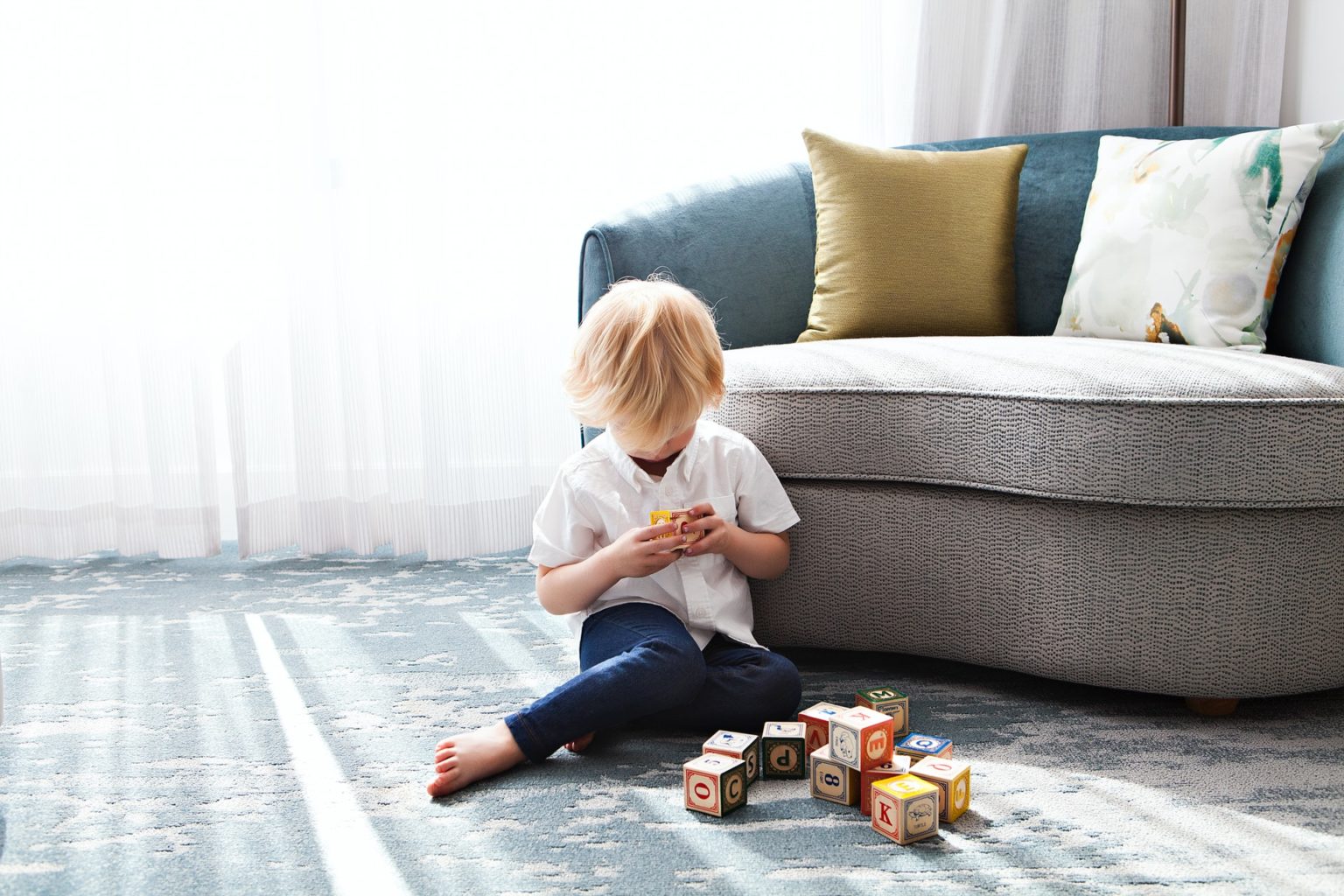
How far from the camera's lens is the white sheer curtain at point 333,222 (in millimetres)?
2246

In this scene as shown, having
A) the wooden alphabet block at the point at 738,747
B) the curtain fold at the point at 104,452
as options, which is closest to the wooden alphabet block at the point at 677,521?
the wooden alphabet block at the point at 738,747

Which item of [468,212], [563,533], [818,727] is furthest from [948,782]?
[468,212]

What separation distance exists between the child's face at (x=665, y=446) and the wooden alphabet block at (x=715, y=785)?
15.9 inches

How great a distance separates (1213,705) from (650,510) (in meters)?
0.74

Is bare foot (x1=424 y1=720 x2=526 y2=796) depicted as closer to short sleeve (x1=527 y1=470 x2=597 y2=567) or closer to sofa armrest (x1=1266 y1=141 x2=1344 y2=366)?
short sleeve (x1=527 y1=470 x2=597 y2=567)

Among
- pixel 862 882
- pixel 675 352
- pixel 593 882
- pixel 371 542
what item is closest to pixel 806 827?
pixel 862 882

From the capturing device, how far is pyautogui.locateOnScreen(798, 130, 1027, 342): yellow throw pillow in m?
1.94

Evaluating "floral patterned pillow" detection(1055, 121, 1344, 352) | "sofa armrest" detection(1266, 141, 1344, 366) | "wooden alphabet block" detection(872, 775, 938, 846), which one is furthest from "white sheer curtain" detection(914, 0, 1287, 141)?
"wooden alphabet block" detection(872, 775, 938, 846)

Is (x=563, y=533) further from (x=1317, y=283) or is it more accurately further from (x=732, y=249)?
(x=1317, y=283)

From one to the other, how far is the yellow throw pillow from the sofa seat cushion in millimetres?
305

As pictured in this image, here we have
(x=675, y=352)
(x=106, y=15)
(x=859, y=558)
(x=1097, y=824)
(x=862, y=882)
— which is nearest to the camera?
(x=862, y=882)

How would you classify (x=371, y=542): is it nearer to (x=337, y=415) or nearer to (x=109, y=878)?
(x=337, y=415)

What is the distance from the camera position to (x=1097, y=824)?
3.66ft

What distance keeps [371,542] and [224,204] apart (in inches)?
29.9
